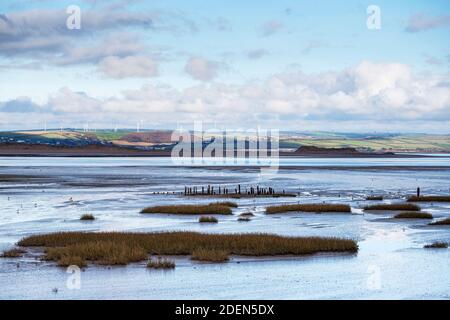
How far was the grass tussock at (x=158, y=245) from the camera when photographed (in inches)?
1114

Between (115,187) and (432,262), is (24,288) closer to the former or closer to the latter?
(432,262)

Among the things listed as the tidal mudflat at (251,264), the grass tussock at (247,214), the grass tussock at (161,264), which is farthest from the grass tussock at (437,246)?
the grass tussock at (247,214)

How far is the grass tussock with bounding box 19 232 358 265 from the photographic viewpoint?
1114 inches

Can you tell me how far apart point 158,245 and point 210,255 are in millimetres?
3422

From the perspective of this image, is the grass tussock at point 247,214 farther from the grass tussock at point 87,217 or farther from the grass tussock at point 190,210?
the grass tussock at point 87,217

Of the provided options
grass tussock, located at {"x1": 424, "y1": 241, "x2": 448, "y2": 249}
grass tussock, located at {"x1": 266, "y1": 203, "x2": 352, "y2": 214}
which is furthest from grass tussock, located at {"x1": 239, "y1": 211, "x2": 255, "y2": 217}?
grass tussock, located at {"x1": 424, "y1": 241, "x2": 448, "y2": 249}

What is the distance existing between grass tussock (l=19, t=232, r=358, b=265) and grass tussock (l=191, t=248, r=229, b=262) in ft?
3.02

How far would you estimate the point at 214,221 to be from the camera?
43.4 meters

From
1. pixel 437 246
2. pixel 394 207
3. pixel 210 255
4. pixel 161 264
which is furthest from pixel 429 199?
pixel 161 264
